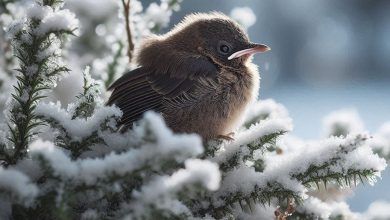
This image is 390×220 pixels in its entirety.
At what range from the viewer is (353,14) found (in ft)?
30.6

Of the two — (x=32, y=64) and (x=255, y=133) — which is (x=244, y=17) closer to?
(x=255, y=133)

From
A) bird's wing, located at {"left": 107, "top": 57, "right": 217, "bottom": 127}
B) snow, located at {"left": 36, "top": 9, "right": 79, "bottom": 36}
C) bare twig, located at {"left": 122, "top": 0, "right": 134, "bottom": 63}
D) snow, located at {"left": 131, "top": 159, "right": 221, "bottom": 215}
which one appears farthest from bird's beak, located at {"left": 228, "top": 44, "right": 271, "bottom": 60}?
snow, located at {"left": 131, "top": 159, "right": 221, "bottom": 215}

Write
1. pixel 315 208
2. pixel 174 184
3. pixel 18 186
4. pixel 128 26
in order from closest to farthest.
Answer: pixel 174 184
pixel 18 186
pixel 315 208
pixel 128 26

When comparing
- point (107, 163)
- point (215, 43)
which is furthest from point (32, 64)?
point (215, 43)

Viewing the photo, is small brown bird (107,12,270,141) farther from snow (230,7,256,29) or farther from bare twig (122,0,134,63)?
snow (230,7,256,29)

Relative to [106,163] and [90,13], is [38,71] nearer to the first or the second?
[106,163]

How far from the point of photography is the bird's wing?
337 centimetres

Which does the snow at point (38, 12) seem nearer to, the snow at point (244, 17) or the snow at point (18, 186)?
the snow at point (18, 186)

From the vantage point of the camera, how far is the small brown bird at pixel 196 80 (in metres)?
3.34

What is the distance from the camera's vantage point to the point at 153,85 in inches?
137

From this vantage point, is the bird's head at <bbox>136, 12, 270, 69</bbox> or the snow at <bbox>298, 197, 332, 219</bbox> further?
the bird's head at <bbox>136, 12, 270, 69</bbox>

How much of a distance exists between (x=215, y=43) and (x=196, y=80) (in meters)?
0.48

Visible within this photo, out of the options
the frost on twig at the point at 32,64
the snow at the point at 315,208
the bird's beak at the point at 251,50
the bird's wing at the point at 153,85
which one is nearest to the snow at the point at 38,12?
the frost on twig at the point at 32,64

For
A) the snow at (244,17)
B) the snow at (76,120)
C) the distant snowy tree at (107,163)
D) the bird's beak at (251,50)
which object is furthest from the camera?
the snow at (244,17)
